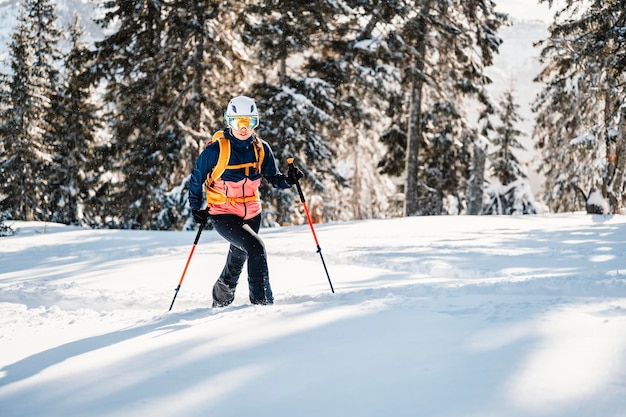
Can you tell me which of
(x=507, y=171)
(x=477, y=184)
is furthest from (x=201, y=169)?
(x=507, y=171)

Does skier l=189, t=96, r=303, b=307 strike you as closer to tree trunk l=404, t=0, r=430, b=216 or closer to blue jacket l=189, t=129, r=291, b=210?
blue jacket l=189, t=129, r=291, b=210

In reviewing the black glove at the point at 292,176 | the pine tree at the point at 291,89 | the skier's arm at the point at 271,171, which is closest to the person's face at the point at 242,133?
the skier's arm at the point at 271,171

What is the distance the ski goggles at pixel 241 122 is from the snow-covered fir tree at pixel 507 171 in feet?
63.2

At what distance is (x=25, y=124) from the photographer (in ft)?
91.8

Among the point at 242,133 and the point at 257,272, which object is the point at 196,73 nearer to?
the point at 242,133

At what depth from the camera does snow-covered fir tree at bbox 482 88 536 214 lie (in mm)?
22031

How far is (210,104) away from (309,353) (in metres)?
15.6

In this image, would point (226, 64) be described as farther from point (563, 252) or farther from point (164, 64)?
point (563, 252)

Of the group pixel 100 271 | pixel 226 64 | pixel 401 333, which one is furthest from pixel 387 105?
pixel 401 333

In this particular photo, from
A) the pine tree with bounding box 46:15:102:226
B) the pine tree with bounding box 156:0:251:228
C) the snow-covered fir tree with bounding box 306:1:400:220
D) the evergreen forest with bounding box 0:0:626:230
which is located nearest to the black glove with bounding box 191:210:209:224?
the evergreen forest with bounding box 0:0:626:230

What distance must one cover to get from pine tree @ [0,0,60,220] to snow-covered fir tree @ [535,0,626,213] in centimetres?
2494

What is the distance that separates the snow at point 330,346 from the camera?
8.22 feet

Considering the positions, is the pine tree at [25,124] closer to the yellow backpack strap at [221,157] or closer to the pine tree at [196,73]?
the pine tree at [196,73]

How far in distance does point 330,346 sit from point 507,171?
2881cm
